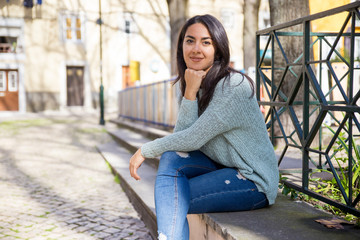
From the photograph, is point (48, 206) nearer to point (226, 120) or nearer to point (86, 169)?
point (86, 169)

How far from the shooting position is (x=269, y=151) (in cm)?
225

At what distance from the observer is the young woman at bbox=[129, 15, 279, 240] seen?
2131mm

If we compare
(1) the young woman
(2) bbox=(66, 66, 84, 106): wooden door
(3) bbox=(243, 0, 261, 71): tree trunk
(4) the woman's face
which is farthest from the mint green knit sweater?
(2) bbox=(66, 66, 84, 106): wooden door

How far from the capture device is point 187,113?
7.61ft

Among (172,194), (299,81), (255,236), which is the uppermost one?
(299,81)

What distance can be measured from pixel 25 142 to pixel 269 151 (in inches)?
307

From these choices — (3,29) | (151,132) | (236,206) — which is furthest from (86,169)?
(3,29)

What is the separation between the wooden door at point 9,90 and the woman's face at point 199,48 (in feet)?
65.9

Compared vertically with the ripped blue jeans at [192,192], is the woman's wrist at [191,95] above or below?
above

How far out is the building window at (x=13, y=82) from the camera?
2059 centimetres

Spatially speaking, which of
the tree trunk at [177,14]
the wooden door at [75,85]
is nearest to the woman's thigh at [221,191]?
the tree trunk at [177,14]

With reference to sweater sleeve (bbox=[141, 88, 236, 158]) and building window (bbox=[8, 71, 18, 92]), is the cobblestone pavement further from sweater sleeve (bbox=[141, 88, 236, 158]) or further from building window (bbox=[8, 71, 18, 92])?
building window (bbox=[8, 71, 18, 92])

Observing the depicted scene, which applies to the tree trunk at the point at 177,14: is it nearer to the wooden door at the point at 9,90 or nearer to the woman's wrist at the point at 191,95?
the woman's wrist at the point at 191,95

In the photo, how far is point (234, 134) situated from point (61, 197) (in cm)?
301
